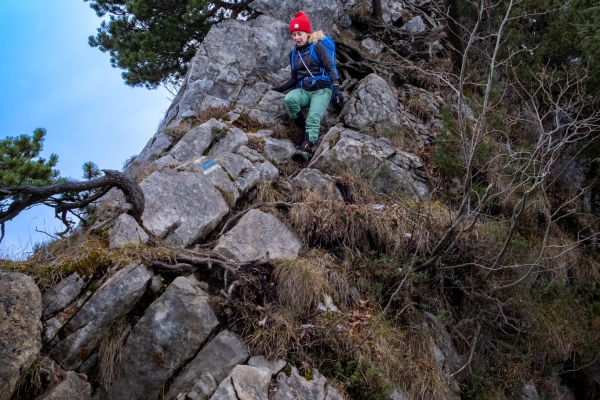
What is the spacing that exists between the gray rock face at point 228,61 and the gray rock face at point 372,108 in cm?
209

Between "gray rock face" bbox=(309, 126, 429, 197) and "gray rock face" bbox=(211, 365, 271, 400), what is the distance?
13.7 feet

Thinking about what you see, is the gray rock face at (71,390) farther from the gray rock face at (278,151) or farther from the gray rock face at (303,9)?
the gray rock face at (303,9)

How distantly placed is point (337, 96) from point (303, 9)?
3441mm

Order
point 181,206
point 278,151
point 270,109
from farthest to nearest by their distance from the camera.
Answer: point 270,109 → point 278,151 → point 181,206

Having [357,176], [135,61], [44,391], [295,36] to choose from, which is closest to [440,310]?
[357,176]

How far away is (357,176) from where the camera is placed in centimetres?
786

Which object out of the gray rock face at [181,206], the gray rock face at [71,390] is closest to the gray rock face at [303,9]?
the gray rock face at [181,206]

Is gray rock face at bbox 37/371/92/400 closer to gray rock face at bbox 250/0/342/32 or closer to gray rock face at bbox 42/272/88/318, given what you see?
gray rock face at bbox 42/272/88/318

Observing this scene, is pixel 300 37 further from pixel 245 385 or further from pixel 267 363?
pixel 245 385

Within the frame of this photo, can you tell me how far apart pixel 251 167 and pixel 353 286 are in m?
2.70

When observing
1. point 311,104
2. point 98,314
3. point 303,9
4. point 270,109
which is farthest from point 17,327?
point 303,9

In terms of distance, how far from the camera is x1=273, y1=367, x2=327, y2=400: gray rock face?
4570 millimetres

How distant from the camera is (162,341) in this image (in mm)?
4863

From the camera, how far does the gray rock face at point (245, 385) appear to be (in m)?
4.36
